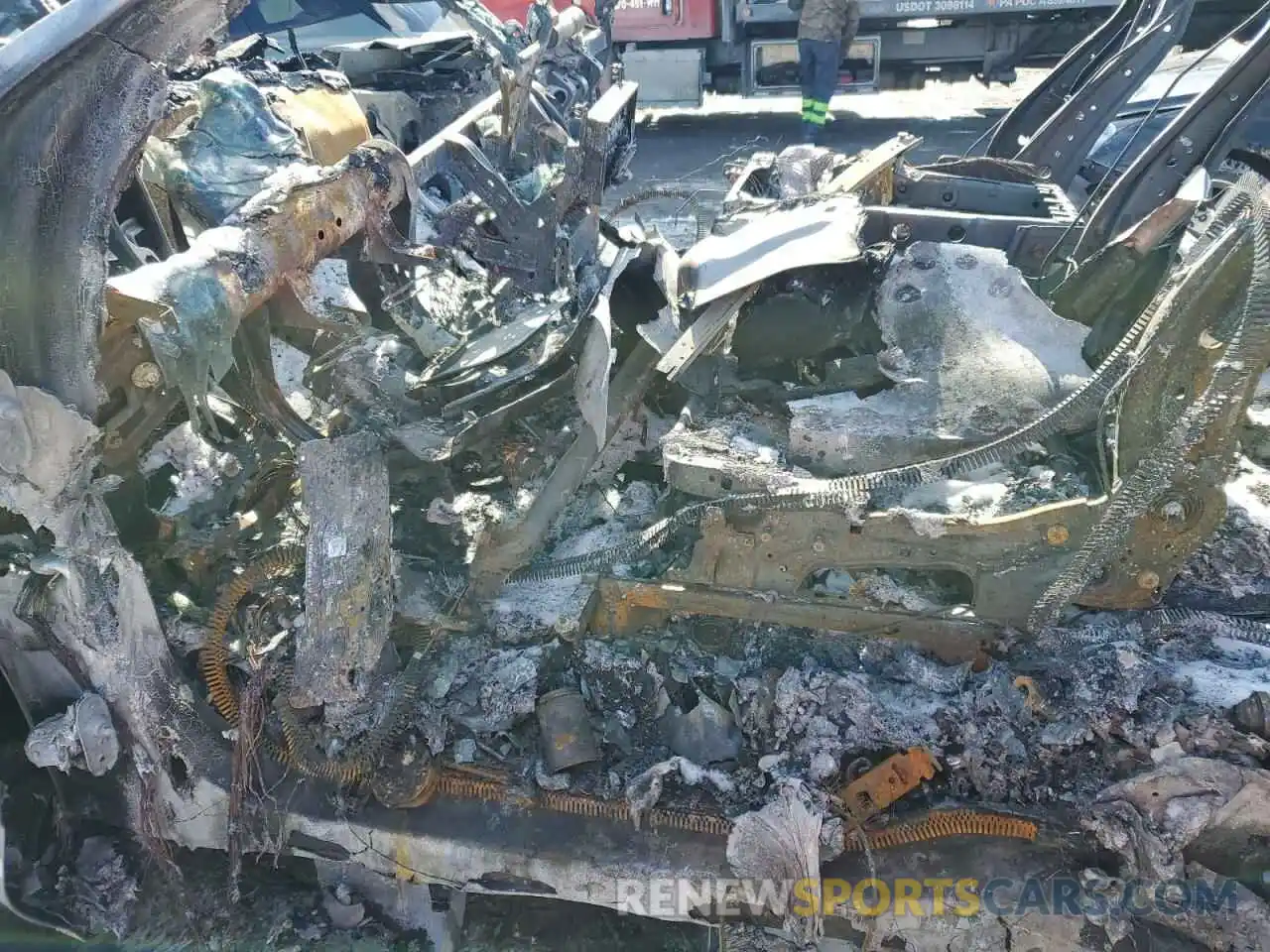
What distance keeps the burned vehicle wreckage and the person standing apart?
566cm

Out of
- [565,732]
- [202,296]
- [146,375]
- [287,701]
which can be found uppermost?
[202,296]

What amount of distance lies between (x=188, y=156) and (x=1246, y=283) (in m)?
3.14

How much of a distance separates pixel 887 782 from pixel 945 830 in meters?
0.17

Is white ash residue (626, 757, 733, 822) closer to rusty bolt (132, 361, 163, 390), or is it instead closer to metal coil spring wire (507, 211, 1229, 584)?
metal coil spring wire (507, 211, 1229, 584)

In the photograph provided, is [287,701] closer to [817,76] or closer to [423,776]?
[423,776]

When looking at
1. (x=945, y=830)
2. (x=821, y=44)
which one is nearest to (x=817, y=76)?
(x=821, y=44)

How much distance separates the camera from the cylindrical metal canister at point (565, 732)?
8.46 feet

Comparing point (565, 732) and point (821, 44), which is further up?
point (565, 732)

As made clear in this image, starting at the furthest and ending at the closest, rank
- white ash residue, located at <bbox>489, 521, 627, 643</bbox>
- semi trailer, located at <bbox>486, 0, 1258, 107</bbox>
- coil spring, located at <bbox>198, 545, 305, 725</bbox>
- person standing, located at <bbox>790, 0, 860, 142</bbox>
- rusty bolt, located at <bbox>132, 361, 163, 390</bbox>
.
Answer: semi trailer, located at <bbox>486, 0, 1258, 107</bbox> < person standing, located at <bbox>790, 0, 860, 142</bbox> < white ash residue, located at <bbox>489, 521, 627, 643</bbox> < coil spring, located at <bbox>198, 545, 305, 725</bbox> < rusty bolt, located at <bbox>132, 361, 163, 390</bbox>

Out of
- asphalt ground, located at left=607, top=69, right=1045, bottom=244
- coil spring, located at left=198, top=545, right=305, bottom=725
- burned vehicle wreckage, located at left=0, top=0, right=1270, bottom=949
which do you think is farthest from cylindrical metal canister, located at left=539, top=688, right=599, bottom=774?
asphalt ground, located at left=607, top=69, right=1045, bottom=244

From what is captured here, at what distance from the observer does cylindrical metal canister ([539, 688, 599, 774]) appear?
8.46 ft

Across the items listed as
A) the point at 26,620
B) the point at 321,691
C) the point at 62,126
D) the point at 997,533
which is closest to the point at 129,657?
the point at 26,620

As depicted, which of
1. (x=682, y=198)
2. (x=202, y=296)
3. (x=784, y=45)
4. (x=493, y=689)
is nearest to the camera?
(x=202, y=296)

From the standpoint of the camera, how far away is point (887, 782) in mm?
2418
